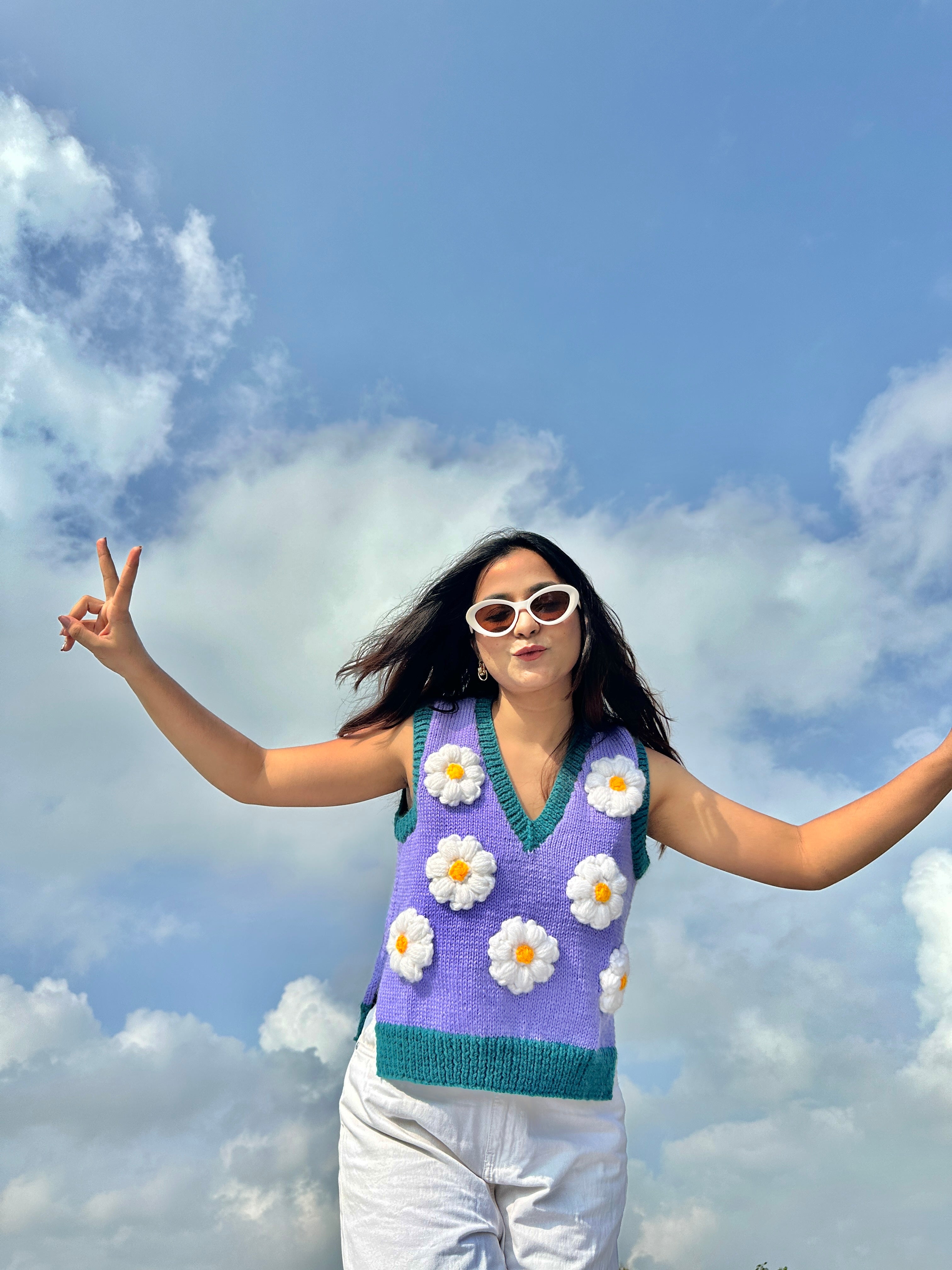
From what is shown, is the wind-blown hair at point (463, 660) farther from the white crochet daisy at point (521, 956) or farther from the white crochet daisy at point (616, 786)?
the white crochet daisy at point (521, 956)

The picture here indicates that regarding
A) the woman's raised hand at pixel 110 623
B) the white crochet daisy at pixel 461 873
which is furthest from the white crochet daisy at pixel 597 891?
the woman's raised hand at pixel 110 623

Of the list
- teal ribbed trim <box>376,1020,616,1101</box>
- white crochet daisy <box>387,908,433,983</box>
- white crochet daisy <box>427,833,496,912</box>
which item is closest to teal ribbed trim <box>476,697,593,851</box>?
white crochet daisy <box>427,833,496,912</box>

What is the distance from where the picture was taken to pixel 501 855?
3029mm

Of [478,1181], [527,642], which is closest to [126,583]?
[527,642]

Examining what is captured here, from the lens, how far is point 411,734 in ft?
11.0

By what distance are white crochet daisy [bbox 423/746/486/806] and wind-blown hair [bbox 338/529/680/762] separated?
289 mm

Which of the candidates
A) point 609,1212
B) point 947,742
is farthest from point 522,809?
point 947,742

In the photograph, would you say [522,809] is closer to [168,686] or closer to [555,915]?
[555,915]

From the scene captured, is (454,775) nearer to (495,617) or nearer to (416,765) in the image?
(416,765)

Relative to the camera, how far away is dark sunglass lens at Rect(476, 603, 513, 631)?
3234 millimetres

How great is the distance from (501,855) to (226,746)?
3.12 feet

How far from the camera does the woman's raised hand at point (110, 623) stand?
3.06m

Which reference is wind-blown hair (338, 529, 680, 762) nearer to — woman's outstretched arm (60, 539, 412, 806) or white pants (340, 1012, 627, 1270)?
woman's outstretched arm (60, 539, 412, 806)

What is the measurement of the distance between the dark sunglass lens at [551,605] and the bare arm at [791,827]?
0.61 m
